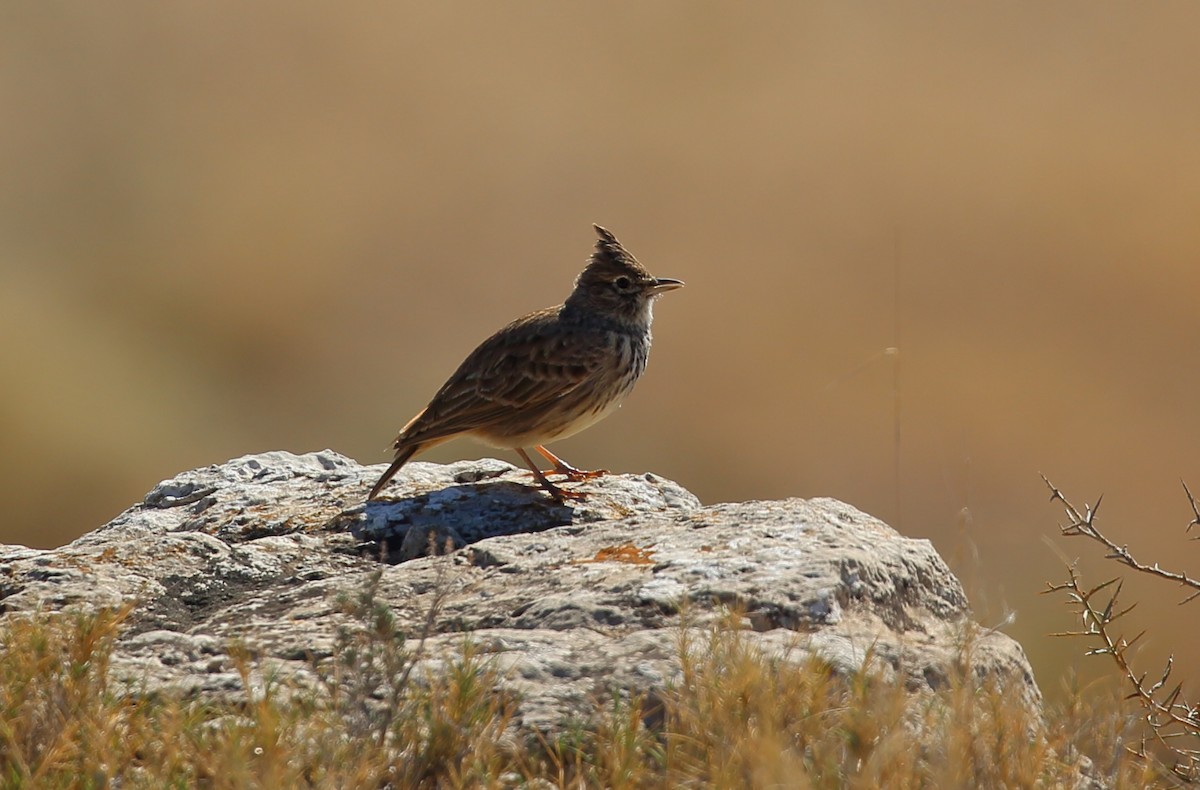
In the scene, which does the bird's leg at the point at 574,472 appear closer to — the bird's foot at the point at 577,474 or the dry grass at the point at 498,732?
the bird's foot at the point at 577,474

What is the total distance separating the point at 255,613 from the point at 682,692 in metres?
1.80

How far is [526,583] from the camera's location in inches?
195

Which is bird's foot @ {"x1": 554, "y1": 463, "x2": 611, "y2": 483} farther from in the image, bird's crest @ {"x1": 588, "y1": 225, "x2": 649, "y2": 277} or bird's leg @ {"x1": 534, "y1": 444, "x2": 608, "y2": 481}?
bird's crest @ {"x1": 588, "y1": 225, "x2": 649, "y2": 277}

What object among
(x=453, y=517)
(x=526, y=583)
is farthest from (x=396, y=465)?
Result: (x=526, y=583)

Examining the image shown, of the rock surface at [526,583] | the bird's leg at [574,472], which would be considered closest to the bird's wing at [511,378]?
the bird's leg at [574,472]

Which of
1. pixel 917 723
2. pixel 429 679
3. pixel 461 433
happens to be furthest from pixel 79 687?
pixel 461 433

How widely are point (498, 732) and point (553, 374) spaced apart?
3.78 metres

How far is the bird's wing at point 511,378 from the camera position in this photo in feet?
23.6

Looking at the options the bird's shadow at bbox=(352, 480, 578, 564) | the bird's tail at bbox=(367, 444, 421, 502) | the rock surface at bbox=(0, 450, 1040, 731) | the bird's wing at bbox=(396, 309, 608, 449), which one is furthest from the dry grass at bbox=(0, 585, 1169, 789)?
the bird's wing at bbox=(396, 309, 608, 449)

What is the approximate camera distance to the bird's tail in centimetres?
643

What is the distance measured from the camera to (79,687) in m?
3.90

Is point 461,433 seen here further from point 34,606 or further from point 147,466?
point 147,466

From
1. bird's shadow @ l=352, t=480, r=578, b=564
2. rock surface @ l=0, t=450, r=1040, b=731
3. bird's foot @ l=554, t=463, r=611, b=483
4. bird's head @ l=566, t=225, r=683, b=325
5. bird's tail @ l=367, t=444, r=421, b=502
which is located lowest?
rock surface @ l=0, t=450, r=1040, b=731

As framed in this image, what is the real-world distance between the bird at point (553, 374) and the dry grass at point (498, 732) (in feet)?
9.64
